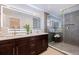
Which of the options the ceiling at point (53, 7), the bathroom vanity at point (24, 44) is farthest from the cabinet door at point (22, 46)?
the ceiling at point (53, 7)

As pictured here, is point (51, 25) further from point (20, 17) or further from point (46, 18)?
point (20, 17)

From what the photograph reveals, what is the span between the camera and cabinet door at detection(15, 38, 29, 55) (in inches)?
79.0

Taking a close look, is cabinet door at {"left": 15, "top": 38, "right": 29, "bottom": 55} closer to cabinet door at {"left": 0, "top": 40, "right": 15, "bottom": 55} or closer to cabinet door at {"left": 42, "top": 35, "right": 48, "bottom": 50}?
cabinet door at {"left": 0, "top": 40, "right": 15, "bottom": 55}

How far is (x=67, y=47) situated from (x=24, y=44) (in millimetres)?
950

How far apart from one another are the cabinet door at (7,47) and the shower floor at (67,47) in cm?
85

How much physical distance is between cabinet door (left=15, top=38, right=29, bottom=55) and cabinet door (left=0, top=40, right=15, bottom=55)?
0.40ft

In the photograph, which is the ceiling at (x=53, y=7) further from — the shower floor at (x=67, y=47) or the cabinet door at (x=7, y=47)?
the cabinet door at (x=7, y=47)

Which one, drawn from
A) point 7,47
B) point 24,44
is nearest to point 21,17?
point 24,44

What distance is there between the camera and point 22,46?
210 cm

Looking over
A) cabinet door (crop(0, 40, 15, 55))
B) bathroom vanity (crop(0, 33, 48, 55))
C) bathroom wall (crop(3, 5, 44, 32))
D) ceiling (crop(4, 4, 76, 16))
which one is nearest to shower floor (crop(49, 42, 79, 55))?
bathroom vanity (crop(0, 33, 48, 55))

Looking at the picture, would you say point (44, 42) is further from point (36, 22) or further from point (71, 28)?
point (71, 28)

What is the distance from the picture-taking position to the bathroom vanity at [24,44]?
5.91ft

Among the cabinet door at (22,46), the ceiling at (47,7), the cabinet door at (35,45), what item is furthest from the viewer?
the cabinet door at (35,45)
